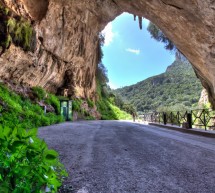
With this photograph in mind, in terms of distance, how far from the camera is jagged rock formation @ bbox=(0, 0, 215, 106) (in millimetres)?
9672

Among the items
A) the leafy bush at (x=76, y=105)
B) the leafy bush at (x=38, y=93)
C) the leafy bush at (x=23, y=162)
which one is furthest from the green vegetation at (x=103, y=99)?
the leafy bush at (x=23, y=162)

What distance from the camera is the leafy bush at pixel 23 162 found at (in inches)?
46.0

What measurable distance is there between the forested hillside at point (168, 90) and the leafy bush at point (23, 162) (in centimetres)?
5894

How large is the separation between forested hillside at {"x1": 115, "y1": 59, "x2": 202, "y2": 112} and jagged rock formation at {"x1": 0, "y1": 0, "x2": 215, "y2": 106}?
133 feet

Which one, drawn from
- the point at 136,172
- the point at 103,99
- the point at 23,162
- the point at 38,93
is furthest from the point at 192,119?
the point at 103,99

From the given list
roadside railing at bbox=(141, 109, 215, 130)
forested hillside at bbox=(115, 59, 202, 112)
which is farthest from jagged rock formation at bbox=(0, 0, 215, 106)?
forested hillside at bbox=(115, 59, 202, 112)

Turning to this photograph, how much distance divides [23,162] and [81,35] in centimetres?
2205

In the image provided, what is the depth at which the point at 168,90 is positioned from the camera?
7175 centimetres

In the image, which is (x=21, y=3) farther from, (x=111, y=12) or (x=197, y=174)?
(x=197, y=174)

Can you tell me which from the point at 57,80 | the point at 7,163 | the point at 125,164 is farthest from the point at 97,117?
the point at 7,163

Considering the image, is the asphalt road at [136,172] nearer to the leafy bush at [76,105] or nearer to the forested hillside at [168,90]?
the leafy bush at [76,105]

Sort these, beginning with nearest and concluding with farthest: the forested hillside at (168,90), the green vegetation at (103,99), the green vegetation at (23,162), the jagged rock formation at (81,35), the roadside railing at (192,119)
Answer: the green vegetation at (23,162)
the jagged rock formation at (81,35)
the roadside railing at (192,119)
the green vegetation at (103,99)
the forested hillside at (168,90)

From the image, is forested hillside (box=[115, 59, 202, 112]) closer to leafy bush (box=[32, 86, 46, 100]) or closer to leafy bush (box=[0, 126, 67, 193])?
leafy bush (box=[32, 86, 46, 100])

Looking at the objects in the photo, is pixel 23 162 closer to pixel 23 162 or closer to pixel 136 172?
pixel 23 162
